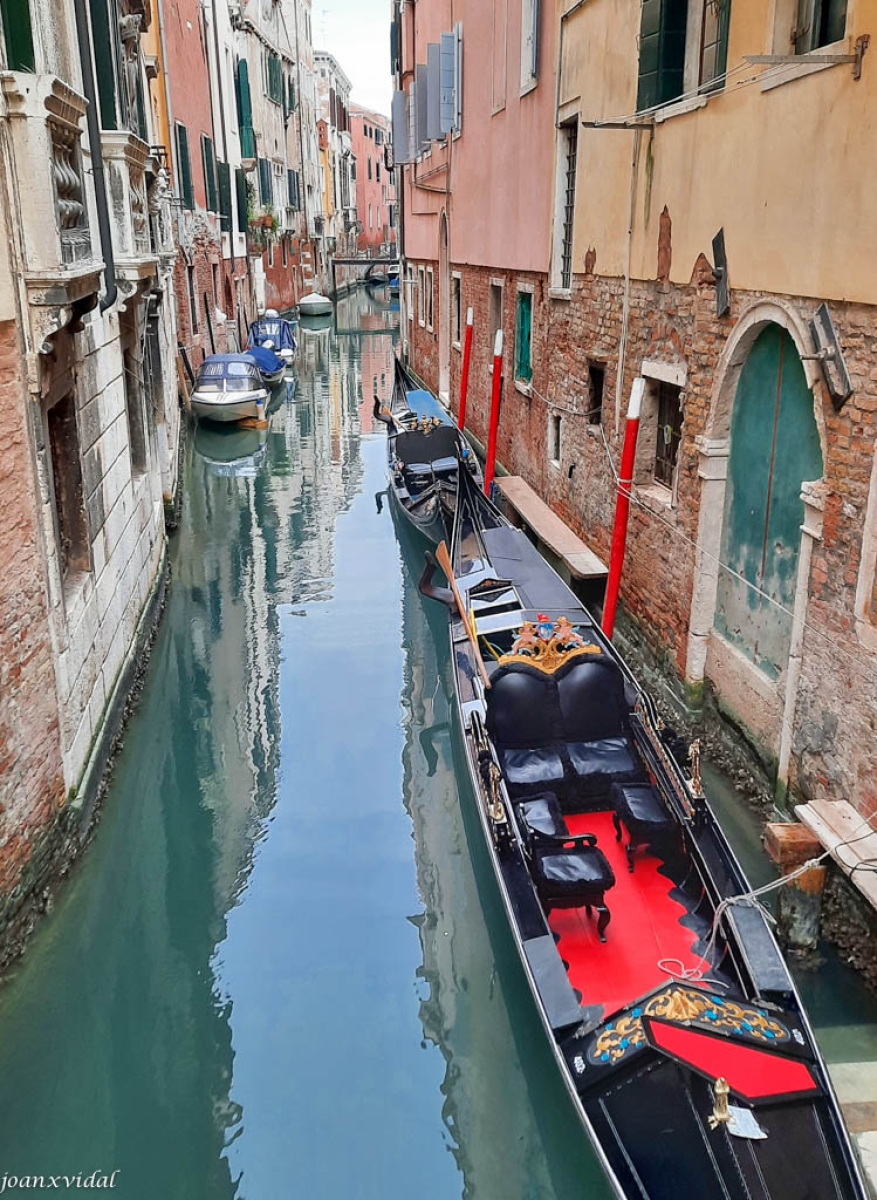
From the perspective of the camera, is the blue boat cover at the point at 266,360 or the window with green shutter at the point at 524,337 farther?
the blue boat cover at the point at 266,360

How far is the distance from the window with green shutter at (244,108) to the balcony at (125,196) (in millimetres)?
17459

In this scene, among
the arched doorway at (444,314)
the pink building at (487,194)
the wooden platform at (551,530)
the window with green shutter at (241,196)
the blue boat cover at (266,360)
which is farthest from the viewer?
the window with green shutter at (241,196)

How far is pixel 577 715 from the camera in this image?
194 inches

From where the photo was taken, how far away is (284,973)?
14.6 ft

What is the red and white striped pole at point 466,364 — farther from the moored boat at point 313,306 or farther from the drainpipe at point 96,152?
the moored boat at point 313,306

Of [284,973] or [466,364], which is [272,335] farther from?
[284,973]

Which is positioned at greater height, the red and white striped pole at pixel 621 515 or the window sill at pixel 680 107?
the window sill at pixel 680 107

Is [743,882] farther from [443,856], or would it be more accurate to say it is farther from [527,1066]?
[443,856]

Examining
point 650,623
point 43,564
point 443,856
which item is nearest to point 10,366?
point 43,564

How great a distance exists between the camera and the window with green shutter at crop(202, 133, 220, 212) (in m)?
18.6

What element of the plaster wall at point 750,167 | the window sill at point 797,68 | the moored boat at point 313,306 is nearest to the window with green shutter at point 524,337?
the plaster wall at point 750,167

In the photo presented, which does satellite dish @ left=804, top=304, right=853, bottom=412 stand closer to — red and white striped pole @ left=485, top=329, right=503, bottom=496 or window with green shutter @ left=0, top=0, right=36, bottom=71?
window with green shutter @ left=0, top=0, right=36, bottom=71

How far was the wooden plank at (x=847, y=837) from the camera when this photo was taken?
3654 mm

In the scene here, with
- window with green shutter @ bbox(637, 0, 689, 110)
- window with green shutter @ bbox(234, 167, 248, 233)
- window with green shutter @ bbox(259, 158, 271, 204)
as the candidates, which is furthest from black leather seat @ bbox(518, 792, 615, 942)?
window with green shutter @ bbox(259, 158, 271, 204)
